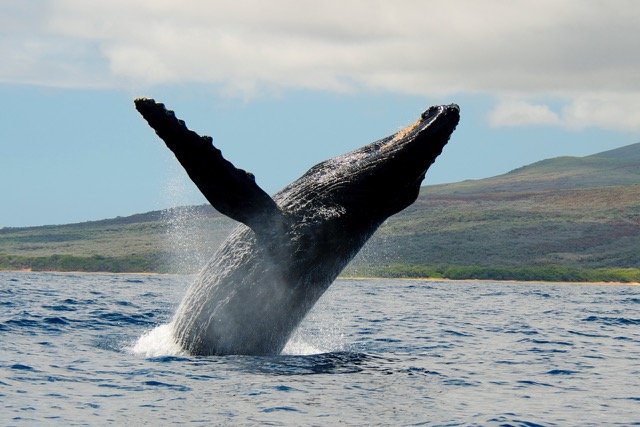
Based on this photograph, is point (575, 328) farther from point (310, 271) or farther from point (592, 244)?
point (592, 244)

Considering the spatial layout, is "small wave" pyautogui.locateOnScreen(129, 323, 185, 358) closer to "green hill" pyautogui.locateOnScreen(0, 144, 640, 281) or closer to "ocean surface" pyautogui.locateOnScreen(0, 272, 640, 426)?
"ocean surface" pyautogui.locateOnScreen(0, 272, 640, 426)

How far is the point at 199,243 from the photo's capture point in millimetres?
87688

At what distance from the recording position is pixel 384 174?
1095 cm

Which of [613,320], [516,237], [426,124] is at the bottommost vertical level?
[613,320]

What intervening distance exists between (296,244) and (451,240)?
71.4 meters

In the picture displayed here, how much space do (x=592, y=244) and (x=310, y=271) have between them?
70.8 meters

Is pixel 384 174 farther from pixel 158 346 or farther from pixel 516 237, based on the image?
pixel 516 237

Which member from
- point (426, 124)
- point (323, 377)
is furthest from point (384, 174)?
point (323, 377)

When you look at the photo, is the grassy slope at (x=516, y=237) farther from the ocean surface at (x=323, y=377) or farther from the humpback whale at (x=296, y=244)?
the humpback whale at (x=296, y=244)

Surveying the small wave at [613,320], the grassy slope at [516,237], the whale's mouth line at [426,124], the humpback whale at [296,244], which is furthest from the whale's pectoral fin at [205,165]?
the grassy slope at [516,237]

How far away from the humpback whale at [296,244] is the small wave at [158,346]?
0.63 feet

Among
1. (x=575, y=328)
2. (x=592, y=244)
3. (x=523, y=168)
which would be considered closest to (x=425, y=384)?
(x=575, y=328)

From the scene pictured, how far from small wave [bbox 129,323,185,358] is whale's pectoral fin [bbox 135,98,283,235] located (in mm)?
1904

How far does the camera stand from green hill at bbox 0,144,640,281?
2648 inches
